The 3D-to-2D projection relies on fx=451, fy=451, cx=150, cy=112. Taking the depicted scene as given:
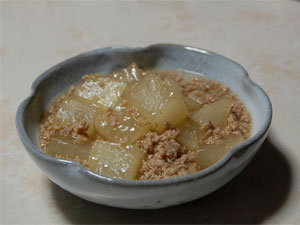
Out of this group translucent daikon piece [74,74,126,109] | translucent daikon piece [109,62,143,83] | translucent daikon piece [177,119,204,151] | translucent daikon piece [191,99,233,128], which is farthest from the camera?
translucent daikon piece [109,62,143,83]

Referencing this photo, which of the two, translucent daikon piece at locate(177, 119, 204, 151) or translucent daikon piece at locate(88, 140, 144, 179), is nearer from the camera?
translucent daikon piece at locate(88, 140, 144, 179)

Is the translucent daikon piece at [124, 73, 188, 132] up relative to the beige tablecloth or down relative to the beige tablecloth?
up

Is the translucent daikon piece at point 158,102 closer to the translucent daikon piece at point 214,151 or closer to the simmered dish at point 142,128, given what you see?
the simmered dish at point 142,128

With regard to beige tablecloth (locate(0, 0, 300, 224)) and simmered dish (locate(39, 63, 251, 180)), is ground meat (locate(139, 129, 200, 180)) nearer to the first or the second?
simmered dish (locate(39, 63, 251, 180))

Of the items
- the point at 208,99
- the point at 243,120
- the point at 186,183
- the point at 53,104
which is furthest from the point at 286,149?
the point at 53,104

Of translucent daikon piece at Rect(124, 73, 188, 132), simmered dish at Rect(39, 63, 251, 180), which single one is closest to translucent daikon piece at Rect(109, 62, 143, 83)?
simmered dish at Rect(39, 63, 251, 180)

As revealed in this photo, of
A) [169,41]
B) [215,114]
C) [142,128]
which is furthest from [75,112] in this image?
[169,41]

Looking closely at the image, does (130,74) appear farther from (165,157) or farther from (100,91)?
(165,157)
